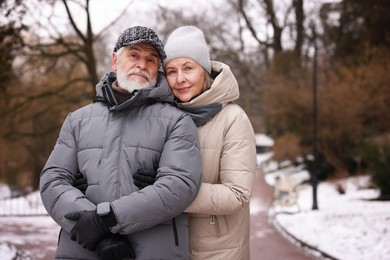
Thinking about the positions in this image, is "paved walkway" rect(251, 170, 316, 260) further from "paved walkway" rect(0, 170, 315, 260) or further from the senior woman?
the senior woman

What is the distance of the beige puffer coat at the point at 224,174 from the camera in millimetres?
2570

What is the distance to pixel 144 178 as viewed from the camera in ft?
7.48

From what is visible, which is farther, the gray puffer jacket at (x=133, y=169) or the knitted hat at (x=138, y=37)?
the knitted hat at (x=138, y=37)

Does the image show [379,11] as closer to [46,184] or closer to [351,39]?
[351,39]

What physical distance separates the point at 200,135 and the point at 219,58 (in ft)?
70.5

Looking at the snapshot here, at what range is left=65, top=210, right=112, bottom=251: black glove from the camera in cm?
216

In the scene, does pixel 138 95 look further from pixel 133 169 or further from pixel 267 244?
pixel 267 244

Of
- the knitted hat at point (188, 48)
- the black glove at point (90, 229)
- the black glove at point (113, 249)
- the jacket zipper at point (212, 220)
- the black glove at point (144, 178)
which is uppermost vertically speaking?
the knitted hat at point (188, 48)

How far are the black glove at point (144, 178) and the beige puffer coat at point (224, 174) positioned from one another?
0.33 meters

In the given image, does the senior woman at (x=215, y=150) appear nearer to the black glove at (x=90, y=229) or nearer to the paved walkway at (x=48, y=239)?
the black glove at (x=90, y=229)

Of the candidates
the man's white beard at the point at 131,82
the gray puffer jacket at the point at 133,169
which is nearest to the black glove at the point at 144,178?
the gray puffer jacket at the point at 133,169

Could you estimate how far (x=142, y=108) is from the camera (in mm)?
2475

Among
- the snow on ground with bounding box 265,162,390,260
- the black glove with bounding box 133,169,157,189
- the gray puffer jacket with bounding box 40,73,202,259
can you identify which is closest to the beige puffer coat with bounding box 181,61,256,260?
the gray puffer jacket with bounding box 40,73,202,259

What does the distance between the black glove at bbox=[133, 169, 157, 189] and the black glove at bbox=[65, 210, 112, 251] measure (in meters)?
0.25
